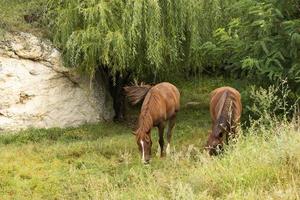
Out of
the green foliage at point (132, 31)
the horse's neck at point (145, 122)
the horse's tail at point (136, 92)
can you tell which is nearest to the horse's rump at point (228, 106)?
the horse's neck at point (145, 122)

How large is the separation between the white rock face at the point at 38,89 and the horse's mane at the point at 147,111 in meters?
5.13

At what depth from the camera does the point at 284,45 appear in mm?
11297

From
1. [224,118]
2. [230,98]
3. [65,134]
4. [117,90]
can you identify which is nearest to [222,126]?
[224,118]

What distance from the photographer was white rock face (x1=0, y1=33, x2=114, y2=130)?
15.4 metres

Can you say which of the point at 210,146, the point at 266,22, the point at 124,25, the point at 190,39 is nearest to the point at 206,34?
the point at 190,39

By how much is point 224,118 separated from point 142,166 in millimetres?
1827

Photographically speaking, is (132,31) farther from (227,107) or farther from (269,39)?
(227,107)

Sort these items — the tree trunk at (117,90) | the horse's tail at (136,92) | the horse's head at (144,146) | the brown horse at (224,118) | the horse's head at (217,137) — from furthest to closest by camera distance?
1. the tree trunk at (117,90)
2. the horse's tail at (136,92)
3. the horse's head at (144,146)
4. the brown horse at (224,118)
5. the horse's head at (217,137)

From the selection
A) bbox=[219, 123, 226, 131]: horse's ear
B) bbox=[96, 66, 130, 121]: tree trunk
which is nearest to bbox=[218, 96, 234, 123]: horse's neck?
bbox=[219, 123, 226, 131]: horse's ear

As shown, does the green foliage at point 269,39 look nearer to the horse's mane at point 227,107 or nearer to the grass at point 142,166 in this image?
the horse's mane at point 227,107

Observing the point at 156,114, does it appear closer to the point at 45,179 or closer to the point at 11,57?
the point at 45,179

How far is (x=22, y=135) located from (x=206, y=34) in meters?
6.49

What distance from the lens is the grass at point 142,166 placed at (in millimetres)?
5930

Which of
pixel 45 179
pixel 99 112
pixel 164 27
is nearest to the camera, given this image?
pixel 45 179
